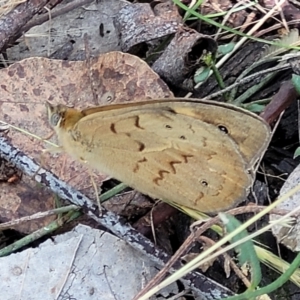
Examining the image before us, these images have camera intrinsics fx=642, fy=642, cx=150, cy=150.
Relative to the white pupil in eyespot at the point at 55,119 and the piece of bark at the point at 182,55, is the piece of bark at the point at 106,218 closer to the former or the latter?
the white pupil in eyespot at the point at 55,119

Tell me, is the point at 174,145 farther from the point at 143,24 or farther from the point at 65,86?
the point at 143,24

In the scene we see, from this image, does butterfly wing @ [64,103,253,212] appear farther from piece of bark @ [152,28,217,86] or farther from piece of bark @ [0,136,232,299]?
piece of bark @ [152,28,217,86]

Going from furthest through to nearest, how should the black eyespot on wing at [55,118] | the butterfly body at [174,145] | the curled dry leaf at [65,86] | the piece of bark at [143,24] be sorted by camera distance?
1. the piece of bark at [143,24]
2. the curled dry leaf at [65,86]
3. the black eyespot on wing at [55,118]
4. the butterfly body at [174,145]

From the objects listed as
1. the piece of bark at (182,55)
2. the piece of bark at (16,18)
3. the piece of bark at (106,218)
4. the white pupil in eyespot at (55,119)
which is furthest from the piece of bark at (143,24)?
the piece of bark at (106,218)

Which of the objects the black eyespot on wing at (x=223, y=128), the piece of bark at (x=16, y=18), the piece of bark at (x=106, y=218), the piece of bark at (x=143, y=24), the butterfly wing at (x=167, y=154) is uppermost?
the piece of bark at (x=16, y=18)

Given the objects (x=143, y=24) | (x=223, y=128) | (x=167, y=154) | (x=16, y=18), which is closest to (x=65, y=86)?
(x=16, y=18)

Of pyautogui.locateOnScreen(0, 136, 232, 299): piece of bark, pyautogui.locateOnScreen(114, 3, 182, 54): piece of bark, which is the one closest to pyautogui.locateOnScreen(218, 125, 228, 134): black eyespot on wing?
pyautogui.locateOnScreen(0, 136, 232, 299): piece of bark
